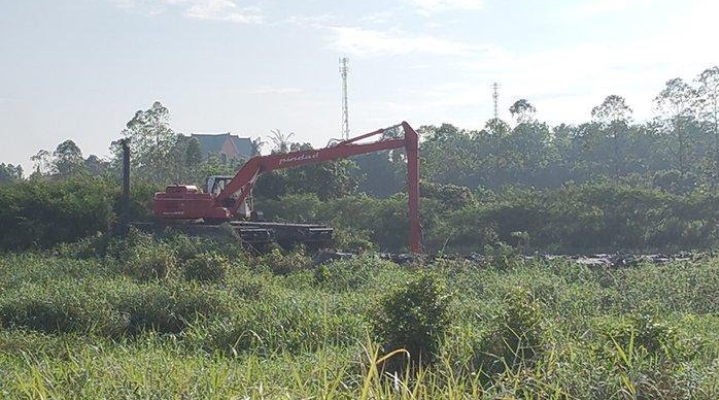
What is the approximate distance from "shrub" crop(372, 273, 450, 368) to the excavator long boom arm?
34.8 ft

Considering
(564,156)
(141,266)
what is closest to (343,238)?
(141,266)

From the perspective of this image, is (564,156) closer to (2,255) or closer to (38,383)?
(2,255)

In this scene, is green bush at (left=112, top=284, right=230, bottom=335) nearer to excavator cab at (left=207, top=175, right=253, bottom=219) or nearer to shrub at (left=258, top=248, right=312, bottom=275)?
shrub at (left=258, top=248, right=312, bottom=275)

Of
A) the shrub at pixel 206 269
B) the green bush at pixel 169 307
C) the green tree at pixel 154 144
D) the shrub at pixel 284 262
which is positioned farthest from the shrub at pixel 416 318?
the green tree at pixel 154 144

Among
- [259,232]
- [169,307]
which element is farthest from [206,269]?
[259,232]

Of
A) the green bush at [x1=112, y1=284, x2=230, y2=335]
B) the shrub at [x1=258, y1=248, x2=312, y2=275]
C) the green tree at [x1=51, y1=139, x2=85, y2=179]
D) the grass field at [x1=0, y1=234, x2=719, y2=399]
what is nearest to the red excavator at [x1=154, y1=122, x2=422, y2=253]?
the shrub at [x1=258, y1=248, x2=312, y2=275]

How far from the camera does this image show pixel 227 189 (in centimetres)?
2103

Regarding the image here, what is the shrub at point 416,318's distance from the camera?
7.09 meters

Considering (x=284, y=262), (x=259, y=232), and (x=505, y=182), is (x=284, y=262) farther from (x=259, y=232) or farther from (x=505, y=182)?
(x=505, y=182)

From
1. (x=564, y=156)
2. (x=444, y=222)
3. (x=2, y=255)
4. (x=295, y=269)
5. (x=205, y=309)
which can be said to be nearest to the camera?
(x=205, y=309)

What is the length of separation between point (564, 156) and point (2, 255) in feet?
121

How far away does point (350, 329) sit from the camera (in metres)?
9.07

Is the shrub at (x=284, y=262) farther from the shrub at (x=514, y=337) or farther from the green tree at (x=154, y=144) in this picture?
the green tree at (x=154, y=144)

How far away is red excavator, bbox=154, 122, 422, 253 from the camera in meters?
19.0
